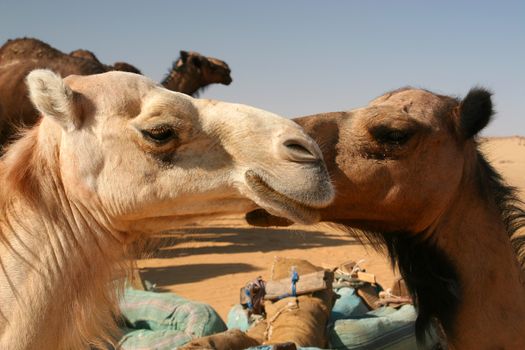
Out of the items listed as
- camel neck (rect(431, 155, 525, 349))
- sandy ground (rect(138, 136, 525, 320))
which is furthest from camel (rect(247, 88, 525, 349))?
sandy ground (rect(138, 136, 525, 320))

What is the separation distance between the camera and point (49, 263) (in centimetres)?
217

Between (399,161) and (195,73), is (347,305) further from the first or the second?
(195,73)

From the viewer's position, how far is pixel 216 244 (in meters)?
13.3

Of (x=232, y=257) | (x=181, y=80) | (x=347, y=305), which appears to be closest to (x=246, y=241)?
(x=232, y=257)

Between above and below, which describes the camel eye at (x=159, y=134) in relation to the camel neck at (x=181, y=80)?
above

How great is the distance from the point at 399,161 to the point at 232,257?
8906 millimetres

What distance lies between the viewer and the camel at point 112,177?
2.19 meters

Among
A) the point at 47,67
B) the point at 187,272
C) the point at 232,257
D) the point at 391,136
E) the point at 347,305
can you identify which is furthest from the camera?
the point at 232,257

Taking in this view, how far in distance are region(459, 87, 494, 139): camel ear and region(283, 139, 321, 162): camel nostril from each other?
1403mm

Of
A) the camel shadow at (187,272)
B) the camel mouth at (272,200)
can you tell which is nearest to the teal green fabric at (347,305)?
the camel mouth at (272,200)

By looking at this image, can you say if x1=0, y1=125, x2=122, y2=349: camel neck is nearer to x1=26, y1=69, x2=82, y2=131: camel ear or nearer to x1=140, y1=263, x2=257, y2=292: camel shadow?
x1=26, y1=69, x2=82, y2=131: camel ear

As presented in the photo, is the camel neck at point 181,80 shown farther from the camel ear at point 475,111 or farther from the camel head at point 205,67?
the camel ear at point 475,111

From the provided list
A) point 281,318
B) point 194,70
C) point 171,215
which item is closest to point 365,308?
point 281,318

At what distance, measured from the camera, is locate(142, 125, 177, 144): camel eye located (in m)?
2.25
